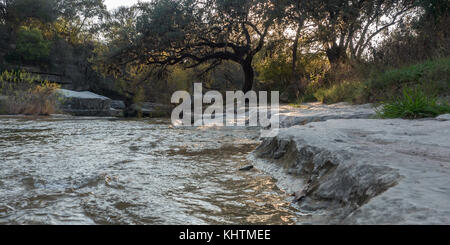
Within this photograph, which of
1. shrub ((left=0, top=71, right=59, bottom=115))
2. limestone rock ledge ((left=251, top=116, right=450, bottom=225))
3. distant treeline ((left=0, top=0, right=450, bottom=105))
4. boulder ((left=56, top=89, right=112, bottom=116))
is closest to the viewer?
limestone rock ledge ((left=251, top=116, right=450, bottom=225))

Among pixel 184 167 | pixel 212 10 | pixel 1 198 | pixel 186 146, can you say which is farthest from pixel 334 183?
pixel 212 10

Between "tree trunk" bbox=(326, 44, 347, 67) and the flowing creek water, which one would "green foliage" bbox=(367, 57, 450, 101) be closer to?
the flowing creek water

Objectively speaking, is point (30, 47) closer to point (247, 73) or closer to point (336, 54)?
point (247, 73)

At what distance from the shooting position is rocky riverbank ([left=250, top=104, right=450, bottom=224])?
2.78 ft

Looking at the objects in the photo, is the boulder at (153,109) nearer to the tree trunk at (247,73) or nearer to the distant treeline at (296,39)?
the distant treeline at (296,39)

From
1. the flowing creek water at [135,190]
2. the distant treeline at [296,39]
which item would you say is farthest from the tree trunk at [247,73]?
the flowing creek water at [135,190]

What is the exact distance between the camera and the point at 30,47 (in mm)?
20875

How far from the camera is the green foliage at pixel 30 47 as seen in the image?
2094 cm

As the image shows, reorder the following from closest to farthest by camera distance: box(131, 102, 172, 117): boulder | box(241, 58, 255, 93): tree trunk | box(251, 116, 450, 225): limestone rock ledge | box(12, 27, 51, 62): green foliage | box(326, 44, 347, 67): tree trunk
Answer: box(251, 116, 450, 225): limestone rock ledge, box(326, 44, 347, 67): tree trunk, box(241, 58, 255, 93): tree trunk, box(131, 102, 172, 117): boulder, box(12, 27, 51, 62): green foliage

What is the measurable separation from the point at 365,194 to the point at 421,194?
0.74ft

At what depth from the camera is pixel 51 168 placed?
2.27m

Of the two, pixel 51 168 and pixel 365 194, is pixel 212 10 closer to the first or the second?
pixel 51 168

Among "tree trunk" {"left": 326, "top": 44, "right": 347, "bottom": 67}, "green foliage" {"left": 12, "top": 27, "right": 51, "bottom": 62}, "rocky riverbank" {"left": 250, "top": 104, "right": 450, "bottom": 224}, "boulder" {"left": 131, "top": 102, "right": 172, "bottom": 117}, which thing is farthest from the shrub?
"green foliage" {"left": 12, "top": 27, "right": 51, "bottom": 62}

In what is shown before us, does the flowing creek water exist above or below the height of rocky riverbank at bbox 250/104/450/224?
below
